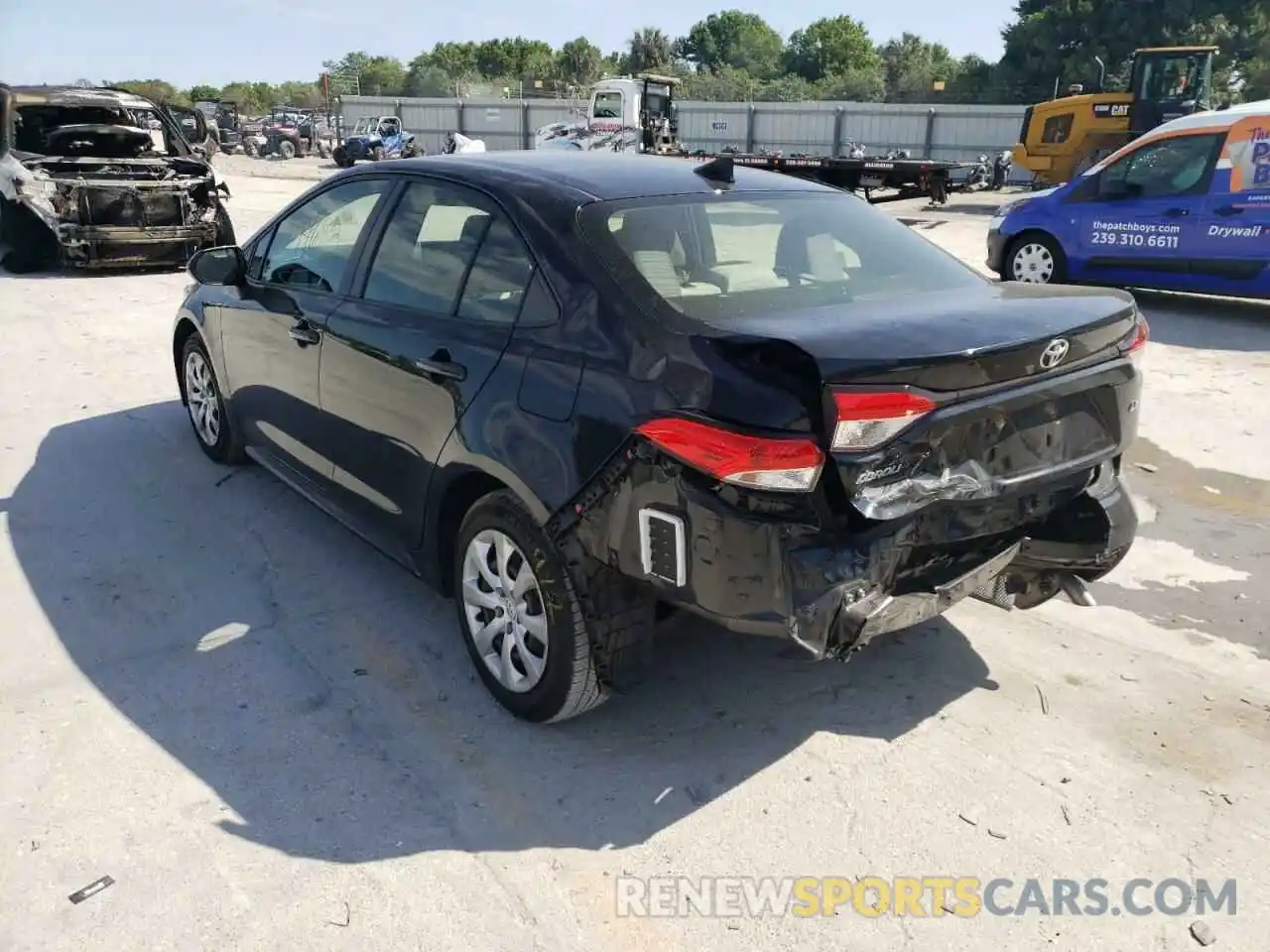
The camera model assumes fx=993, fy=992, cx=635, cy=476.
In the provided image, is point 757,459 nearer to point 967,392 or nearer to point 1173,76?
point 967,392

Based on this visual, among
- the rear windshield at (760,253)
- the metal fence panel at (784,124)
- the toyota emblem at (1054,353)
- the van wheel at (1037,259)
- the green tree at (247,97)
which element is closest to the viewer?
the toyota emblem at (1054,353)

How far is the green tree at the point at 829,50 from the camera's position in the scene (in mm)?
86375

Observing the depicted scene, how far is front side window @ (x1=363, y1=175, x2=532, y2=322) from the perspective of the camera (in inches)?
126

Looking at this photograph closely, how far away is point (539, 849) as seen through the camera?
2.69 m

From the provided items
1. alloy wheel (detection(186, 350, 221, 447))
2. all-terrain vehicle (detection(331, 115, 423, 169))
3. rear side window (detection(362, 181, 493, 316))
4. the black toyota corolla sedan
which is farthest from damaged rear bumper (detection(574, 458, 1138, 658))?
all-terrain vehicle (detection(331, 115, 423, 169))

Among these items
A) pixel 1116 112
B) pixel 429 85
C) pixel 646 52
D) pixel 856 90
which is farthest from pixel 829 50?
pixel 1116 112

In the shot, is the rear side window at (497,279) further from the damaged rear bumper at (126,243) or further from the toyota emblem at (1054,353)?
the damaged rear bumper at (126,243)

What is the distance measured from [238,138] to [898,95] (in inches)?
1345

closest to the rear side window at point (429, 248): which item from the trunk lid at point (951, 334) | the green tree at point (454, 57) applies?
the trunk lid at point (951, 334)

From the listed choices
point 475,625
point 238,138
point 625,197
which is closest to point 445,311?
point 625,197

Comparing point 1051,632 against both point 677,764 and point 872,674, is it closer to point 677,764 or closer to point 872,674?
point 872,674

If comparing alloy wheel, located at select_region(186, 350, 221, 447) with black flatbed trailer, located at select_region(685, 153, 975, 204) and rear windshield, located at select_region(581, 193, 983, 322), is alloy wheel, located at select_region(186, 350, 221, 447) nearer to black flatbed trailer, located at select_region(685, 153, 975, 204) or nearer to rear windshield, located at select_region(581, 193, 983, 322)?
rear windshield, located at select_region(581, 193, 983, 322)

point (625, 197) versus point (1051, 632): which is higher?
point (625, 197)

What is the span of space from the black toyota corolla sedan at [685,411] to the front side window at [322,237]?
3 cm
